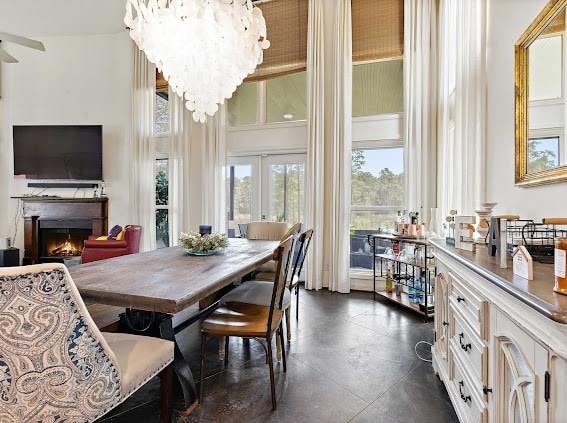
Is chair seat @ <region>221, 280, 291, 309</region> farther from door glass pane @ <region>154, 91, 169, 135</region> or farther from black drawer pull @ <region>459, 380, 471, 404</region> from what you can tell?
door glass pane @ <region>154, 91, 169, 135</region>

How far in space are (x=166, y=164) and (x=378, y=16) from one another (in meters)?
4.07

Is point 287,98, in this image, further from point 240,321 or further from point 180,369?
point 180,369

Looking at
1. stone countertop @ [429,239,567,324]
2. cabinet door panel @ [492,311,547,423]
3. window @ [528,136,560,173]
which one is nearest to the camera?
stone countertop @ [429,239,567,324]

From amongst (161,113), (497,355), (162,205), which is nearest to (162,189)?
(162,205)

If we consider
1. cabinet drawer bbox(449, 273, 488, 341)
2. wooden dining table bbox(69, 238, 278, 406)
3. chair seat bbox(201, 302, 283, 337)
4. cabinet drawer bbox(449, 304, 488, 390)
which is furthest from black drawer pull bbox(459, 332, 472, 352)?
wooden dining table bbox(69, 238, 278, 406)

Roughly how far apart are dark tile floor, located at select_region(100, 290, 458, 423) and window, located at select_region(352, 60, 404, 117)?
9.23 ft

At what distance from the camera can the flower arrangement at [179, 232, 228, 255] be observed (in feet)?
8.00

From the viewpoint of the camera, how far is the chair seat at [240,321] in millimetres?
1814

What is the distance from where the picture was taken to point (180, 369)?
1.77 m

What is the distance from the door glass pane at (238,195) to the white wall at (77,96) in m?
1.98

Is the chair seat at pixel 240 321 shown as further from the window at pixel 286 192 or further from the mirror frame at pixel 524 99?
the window at pixel 286 192

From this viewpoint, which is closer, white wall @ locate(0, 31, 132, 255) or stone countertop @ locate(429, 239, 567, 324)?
stone countertop @ locate(429, 239, 567, 324)

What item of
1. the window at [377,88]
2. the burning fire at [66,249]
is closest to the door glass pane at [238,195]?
the window at [377,88]

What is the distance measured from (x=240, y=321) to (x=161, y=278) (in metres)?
0.54
